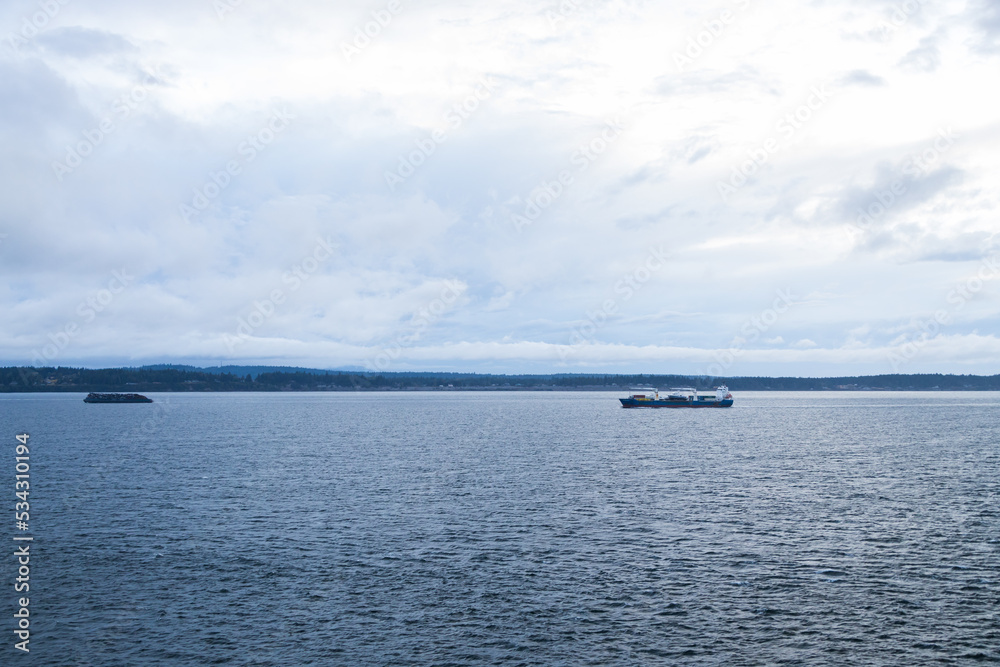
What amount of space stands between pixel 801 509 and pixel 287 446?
294ft

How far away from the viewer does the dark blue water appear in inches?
1363

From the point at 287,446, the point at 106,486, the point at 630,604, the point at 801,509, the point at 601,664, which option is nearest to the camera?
the point at 601,664

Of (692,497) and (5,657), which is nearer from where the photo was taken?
(5,657)

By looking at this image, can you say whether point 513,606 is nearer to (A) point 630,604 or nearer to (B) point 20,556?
(A) point 630,604

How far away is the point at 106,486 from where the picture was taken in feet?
259

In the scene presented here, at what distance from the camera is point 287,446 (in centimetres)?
12700

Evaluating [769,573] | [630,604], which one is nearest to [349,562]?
[630,604]

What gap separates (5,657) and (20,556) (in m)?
18.5

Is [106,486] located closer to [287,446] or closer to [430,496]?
[430,496]

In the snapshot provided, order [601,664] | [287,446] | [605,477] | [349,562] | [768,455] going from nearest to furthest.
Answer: [601,664], [349,562], [605,477], [768,455], [287,446]

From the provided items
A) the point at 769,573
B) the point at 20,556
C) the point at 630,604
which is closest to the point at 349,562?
the point at 630,604

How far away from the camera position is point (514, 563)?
156ft

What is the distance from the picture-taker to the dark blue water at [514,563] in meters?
34.6

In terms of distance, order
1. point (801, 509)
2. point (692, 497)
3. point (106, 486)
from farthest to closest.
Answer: point (106, 486) < point (692, 497) < point (801, 509)
